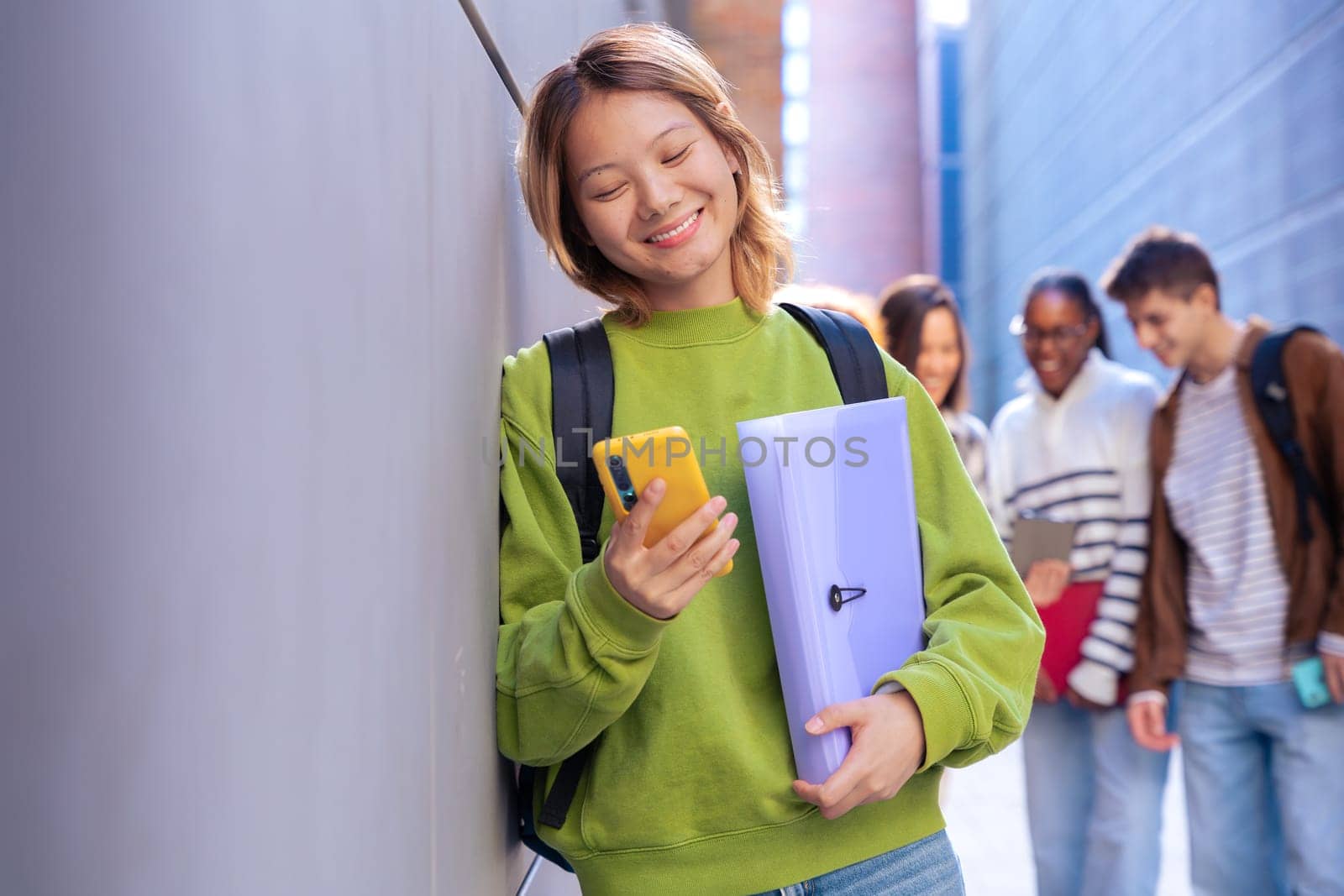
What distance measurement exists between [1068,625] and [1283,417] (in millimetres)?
846

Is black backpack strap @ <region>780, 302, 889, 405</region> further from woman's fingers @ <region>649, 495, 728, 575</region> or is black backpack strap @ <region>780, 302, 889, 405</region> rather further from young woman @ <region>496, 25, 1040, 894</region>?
woman's fingers @ <region>649, 495, 728, 575</region>

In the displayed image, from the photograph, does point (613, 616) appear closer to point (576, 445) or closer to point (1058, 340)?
point (576, 445)

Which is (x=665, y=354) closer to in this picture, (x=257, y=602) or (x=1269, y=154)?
(x=257, y=602)

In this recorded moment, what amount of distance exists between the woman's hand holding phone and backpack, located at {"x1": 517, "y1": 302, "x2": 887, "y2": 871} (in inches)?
9.2

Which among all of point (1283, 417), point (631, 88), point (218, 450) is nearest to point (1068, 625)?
point (1283, 417)

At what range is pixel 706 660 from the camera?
1559 mm

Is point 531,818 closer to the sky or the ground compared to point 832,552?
closer to the ground

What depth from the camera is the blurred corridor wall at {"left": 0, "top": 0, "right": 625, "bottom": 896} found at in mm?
571

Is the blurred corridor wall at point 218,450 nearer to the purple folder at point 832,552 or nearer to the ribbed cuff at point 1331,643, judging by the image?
the purple folder at point 832,552

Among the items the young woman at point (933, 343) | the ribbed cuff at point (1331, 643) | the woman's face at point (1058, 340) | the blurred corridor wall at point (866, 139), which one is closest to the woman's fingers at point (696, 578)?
the ribbed cuff at point (1331, 643)

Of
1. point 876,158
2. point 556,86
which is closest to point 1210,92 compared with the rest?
point 556,86

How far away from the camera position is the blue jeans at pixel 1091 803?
3.59 metres

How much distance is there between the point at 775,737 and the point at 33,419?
115cm

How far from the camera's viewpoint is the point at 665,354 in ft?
5.67
